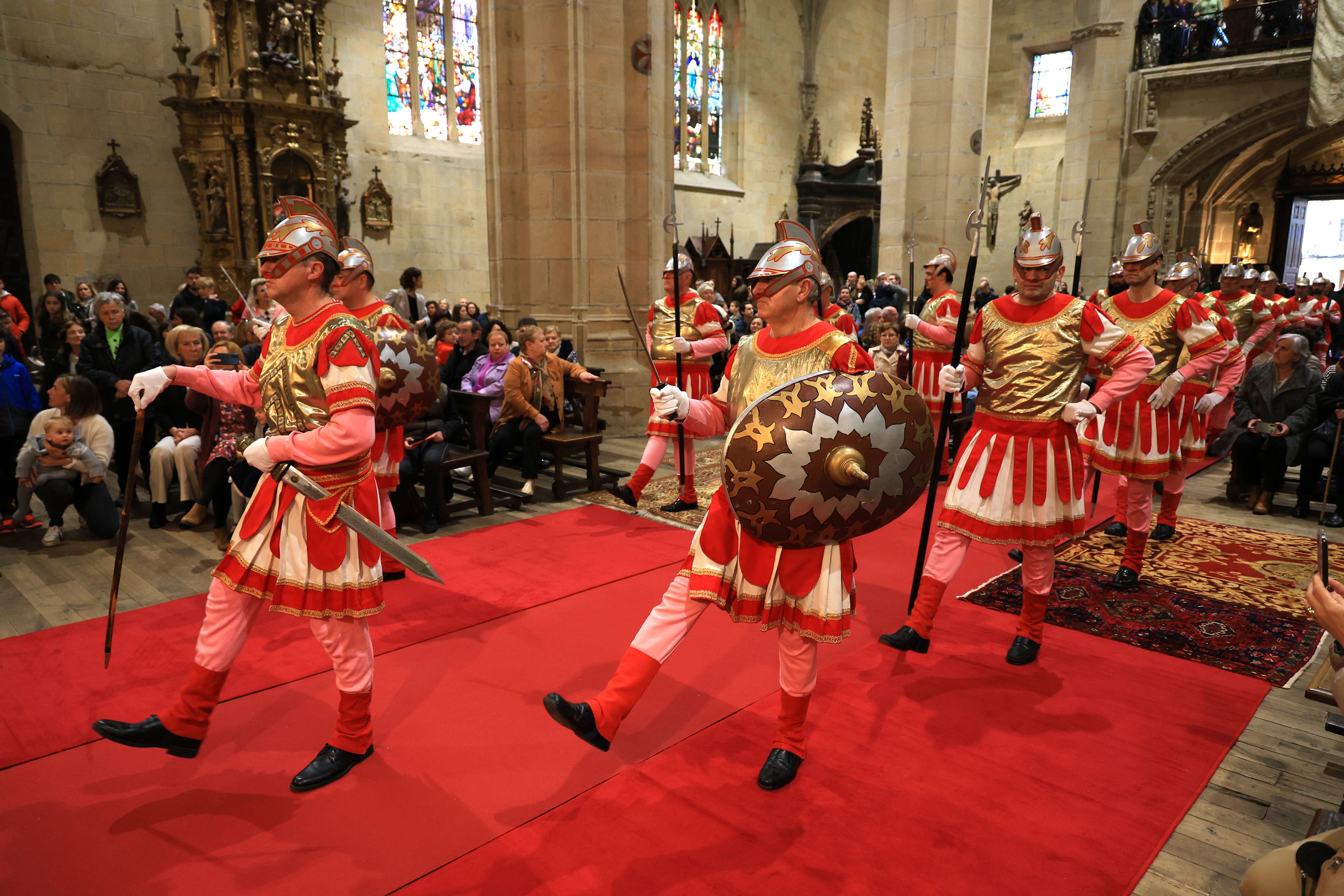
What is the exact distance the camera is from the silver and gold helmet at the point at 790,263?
2.72 meters

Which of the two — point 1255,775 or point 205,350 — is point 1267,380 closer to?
point 1255,775

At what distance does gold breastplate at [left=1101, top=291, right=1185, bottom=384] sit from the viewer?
4.99m

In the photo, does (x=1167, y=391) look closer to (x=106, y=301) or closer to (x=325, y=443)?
(x=325, y=443)

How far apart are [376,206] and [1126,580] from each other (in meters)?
12.6

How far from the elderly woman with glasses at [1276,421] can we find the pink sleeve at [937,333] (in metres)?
3.39

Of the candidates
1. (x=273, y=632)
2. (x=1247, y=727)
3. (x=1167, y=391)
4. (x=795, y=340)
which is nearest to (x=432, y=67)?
(x=273, y=632)

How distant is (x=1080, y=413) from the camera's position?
11.3ft

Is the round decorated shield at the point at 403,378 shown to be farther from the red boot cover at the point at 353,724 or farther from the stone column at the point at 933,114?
the stone column at the point at 933,114

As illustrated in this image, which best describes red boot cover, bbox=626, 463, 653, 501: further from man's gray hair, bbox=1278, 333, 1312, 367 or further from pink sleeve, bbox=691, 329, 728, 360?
man's gray hair, bbox=1278, 333, 1312, 367

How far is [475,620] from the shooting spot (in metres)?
4.29

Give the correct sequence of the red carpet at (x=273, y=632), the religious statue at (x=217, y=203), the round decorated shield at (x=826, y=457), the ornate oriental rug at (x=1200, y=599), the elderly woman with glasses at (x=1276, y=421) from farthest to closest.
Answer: the religious statue at (x=217, y=203) → the elderly woman with glasses at (x=1276, y=421) → the ornate oriental rug at (x=1200, y=599) → the red carpet at (x=273, y=632) → the round decorated shield at (x=826, y=457)

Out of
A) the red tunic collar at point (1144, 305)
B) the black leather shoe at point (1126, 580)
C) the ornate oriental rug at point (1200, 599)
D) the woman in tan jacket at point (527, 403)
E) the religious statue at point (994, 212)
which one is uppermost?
the religious statue at point (994, 212)

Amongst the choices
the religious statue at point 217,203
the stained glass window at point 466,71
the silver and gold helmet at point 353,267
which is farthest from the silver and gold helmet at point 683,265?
the stained glass window at point 466,71

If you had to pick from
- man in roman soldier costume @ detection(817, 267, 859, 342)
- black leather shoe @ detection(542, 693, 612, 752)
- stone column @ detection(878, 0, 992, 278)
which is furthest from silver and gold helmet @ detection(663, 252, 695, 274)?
stone column @ detection(878, 0, 992, 278)
